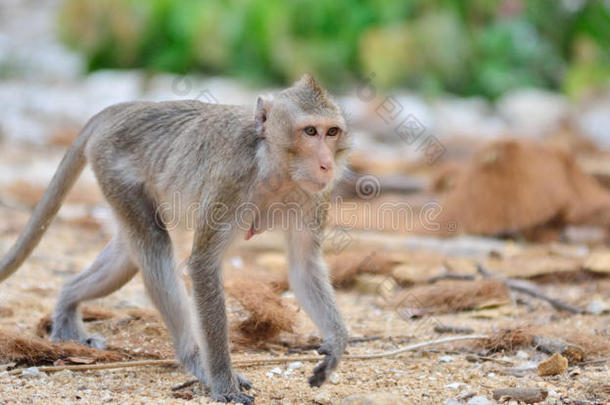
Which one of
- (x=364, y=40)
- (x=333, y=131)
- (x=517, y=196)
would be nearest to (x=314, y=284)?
(x=333, y=131)

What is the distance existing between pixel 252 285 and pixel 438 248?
311 centimetres

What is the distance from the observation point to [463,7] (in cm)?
1812

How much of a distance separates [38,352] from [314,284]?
1646 mm

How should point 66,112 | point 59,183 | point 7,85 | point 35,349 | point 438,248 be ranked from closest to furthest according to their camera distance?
point 35,349, point 59,183, point 438,248, point 66,112, point 7,85

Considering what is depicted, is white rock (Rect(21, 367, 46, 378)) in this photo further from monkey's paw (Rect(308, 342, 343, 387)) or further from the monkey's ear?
the monkey's ear

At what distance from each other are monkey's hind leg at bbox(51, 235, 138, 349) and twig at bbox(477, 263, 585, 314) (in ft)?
9.63

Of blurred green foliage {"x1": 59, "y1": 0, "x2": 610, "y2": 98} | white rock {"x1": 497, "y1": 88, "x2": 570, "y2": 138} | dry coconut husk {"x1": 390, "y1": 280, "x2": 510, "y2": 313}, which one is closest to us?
dry coconut husk {"x1": 390, "y1": 280, "x2": 510, "y2": 313}

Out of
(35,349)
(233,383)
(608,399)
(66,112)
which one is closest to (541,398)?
(608,399)

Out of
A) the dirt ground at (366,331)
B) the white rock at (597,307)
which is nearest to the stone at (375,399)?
the dirt ground at (366,331)

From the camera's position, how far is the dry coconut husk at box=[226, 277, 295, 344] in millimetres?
5258

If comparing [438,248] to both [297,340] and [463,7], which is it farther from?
[463,7]

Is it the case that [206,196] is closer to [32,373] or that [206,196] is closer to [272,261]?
[32,373]

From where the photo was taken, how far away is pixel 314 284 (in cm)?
470

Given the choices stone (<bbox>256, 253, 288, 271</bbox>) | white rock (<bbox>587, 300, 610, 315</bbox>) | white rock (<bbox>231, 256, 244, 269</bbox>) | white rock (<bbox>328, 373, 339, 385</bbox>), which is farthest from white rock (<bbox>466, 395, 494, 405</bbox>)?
white rock (<bbox>231, 256, 244, 269</bbox>)
